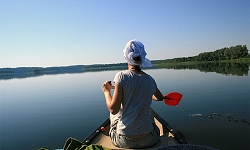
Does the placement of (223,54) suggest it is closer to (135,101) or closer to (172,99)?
(172,99)

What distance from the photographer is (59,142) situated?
24.6ft

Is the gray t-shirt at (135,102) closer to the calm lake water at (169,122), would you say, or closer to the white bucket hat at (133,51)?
the white bucket hat at (133,51)

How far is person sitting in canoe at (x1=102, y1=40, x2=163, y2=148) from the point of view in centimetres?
226

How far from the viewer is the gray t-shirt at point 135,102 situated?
7.44 ft

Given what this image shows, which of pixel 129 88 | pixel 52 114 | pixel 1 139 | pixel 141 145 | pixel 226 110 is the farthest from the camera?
pixel 52 114

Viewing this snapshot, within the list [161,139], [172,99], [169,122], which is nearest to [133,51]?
[172,99]

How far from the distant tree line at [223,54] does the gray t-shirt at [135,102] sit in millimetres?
78203

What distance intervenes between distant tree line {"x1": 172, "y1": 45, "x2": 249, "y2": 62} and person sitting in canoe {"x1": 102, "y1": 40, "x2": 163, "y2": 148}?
78.2 m

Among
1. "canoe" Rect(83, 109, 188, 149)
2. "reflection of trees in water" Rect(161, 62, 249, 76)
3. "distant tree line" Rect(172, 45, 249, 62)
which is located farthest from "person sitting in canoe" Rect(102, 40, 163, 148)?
"distant tree line" Rect(172, 45, 249, 62)

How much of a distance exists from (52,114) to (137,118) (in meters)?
10.9

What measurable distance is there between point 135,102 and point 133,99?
0.04 meters

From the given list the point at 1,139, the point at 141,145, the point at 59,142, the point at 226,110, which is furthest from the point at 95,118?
the point at 141,145

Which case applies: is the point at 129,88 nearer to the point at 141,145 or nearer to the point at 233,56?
the point at 141,145

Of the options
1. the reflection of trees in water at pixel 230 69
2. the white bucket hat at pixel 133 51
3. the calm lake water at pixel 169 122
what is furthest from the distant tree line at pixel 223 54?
the white bucket hat at pixel 133 51
